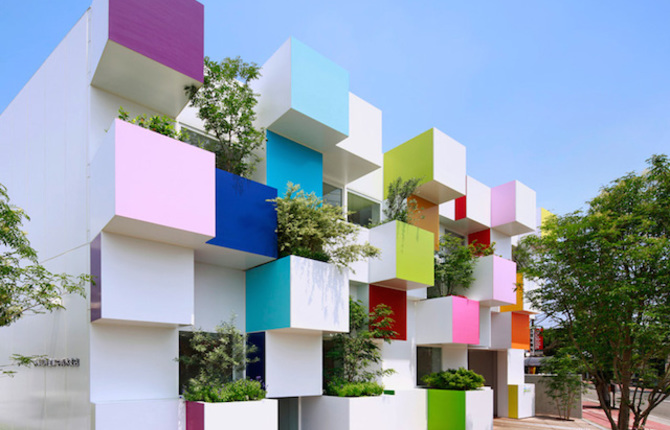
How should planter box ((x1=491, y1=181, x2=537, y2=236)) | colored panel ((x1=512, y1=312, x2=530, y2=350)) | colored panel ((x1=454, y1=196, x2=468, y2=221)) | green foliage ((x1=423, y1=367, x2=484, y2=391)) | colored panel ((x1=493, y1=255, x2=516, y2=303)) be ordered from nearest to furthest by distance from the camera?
1. green foliage ((x1=423, y1=367, x2=484, y2=391))
2. colored panel ((x1=493, y1=255, x2=516, y2=303))
3. colored panel ((x1=454, y1=196, x2=468, y2=221))
4. planter box ((x1=491, y1=181, x2=537, y2=236))
5. colored panel ((x1=512, y1=312, x2=530, y2=350))

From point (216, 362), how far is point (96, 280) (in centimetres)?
320

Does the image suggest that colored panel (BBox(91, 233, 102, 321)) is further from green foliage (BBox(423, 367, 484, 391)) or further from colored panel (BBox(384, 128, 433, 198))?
green foliage (BBox(423, 367, 484, 391))

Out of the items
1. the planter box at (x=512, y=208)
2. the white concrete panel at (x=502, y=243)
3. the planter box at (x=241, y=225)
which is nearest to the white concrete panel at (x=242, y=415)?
the planter box at (x=241, y=225)

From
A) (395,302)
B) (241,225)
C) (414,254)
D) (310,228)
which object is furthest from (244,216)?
(395,302)

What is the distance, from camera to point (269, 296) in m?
13.2

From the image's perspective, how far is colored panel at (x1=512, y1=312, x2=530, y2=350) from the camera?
25547 mm

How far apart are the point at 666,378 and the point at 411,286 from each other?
317 inches

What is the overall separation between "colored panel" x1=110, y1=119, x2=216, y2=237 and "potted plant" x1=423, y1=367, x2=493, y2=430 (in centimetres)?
1081

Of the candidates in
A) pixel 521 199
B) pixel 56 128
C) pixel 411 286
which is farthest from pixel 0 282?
pixel 521 199

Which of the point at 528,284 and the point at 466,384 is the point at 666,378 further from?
the point at 528,284

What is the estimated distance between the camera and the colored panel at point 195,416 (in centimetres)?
1041

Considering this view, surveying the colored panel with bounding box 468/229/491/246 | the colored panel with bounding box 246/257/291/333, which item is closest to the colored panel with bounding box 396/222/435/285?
the colored panel with bounding box 246/257/291/333

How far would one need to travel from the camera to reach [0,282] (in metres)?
9.19

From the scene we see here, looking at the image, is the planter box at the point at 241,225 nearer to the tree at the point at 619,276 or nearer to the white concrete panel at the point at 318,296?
the white concrete panel at the point at 318,296
